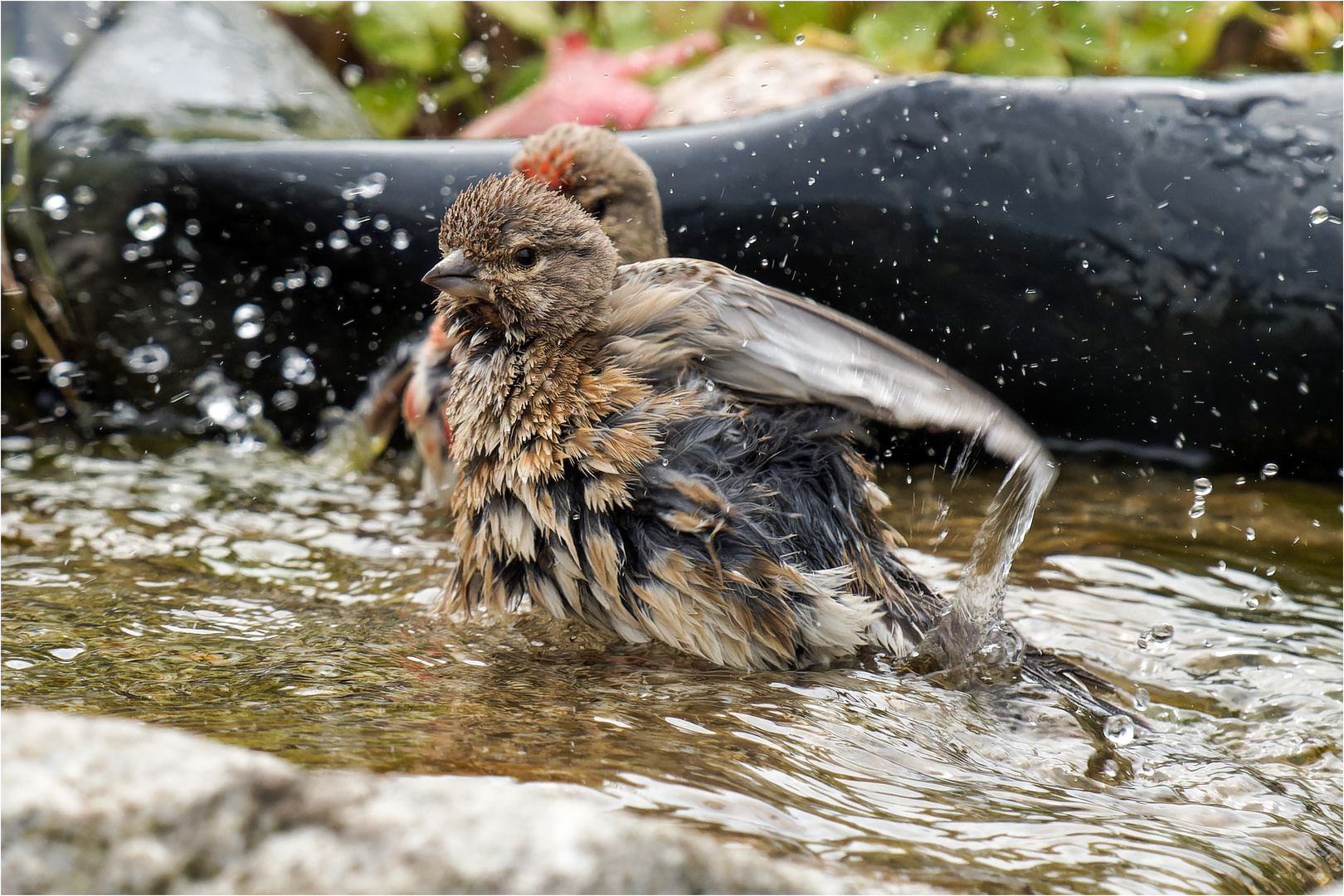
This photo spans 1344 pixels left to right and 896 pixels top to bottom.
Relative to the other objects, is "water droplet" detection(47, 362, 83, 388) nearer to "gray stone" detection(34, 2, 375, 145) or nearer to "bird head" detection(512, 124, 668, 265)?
"gray stone" detection(34, 2, 375, 145)

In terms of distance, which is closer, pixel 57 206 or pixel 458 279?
pixel 458 279

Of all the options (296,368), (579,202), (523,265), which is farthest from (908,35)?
(523,265)

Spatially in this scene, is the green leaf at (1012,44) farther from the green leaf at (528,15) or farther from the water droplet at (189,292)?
the water droplet at (189,292)

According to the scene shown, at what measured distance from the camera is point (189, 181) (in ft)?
14.7

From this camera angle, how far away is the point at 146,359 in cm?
462

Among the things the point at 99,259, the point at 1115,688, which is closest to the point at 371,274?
the point at 99,259

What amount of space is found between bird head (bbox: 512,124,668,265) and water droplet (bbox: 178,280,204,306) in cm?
155

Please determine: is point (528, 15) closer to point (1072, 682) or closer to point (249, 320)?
point (249, 320)

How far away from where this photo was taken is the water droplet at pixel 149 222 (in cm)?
448

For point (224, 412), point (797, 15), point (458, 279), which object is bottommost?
point (224, 412)

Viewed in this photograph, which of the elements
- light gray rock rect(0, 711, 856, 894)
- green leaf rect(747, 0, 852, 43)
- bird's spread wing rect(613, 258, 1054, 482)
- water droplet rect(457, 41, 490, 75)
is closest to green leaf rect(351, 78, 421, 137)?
water droplet rect(457, 41, 490, 75)

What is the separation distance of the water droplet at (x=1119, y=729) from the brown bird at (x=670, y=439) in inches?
2.6

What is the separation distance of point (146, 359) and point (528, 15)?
3.65m

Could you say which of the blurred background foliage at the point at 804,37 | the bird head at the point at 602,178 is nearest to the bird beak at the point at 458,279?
the bird head at the point at 602,178
